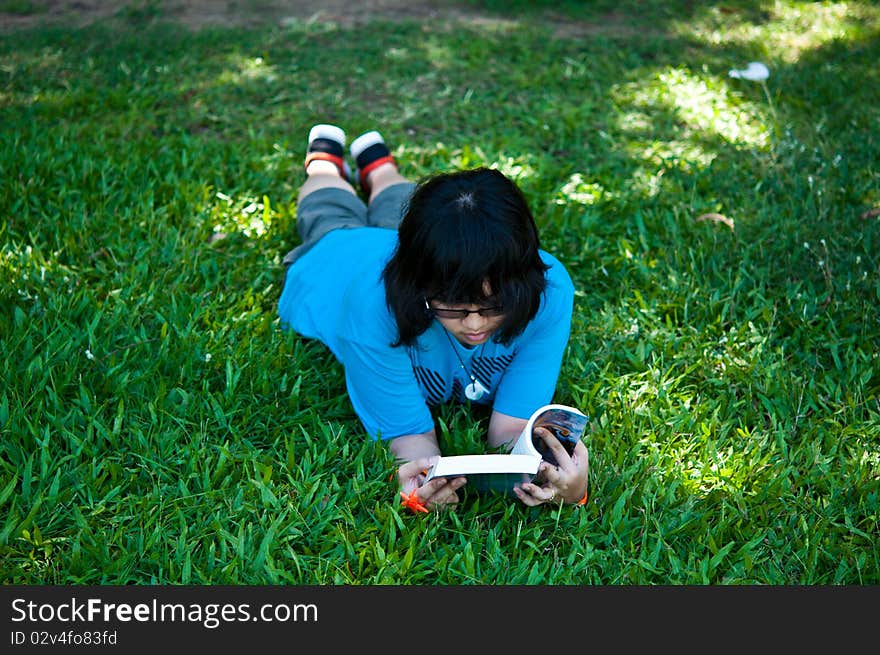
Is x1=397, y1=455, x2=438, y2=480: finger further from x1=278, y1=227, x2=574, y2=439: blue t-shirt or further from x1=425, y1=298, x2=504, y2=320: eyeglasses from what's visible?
x1=425, y1=298, x2=504, y2=320: eyeglasses

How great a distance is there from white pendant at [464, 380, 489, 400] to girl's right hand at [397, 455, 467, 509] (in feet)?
0.93

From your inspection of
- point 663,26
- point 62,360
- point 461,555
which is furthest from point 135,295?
point 663,26

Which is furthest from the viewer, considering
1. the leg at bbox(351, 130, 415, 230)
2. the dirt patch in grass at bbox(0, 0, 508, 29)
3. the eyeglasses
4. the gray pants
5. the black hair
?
the dirt patch in grass at bbox(0, 0, 508, 29)

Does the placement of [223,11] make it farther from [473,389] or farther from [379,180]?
[473,389]

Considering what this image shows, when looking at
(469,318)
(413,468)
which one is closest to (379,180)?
(413,468)

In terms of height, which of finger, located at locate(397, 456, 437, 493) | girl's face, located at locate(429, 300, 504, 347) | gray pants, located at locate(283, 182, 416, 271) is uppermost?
girl's face, located at locate(429, 300, 504, 347)

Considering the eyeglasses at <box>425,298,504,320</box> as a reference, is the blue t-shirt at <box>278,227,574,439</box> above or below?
below

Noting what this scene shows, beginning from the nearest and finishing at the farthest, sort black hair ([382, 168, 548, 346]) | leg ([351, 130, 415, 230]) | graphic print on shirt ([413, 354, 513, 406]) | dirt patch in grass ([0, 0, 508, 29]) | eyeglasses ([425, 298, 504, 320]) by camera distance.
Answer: black hair ([382, 168, 548, 346])
eyeglasses ([425, 298, 504, 320])
graphic print on shirt ([413, 354, 513, 406])
leg ([351, 130, 415, 230])
dirt patch in grass ([0, 0, 508, 29])

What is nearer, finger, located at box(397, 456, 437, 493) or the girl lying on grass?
the girl lying on grass

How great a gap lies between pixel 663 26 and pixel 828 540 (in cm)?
449

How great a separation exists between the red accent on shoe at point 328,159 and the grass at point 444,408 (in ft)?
0.65

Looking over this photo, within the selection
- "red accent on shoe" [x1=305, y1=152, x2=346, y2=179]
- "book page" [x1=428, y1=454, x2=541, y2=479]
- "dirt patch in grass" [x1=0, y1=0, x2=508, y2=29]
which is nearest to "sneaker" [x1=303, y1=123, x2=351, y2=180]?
"red accent on shoe" [x1=305, y1=152, x2=346, y2=179]

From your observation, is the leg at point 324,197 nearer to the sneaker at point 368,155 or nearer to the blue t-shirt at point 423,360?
the sneaker at point 368,155

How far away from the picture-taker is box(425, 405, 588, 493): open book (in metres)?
2.11
